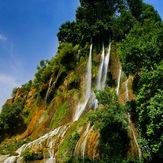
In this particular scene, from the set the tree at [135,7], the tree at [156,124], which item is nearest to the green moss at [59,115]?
the tree at [156,124]

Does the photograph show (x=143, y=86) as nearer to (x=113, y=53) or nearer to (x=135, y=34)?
(x=135, y=34)

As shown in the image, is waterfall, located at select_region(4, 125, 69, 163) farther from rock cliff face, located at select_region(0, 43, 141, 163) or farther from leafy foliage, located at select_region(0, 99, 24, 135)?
leafy foliage, located at select_region(0, 99, 24, 135)

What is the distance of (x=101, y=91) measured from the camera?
20484 millimetres

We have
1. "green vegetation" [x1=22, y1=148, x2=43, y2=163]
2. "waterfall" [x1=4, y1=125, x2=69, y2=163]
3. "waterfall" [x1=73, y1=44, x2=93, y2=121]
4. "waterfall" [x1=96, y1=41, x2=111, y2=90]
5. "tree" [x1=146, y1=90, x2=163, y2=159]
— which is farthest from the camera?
"waterfall" [x1=96, y1=41, x2=111, y2=90]

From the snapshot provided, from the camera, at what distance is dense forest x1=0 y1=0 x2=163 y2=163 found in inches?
724

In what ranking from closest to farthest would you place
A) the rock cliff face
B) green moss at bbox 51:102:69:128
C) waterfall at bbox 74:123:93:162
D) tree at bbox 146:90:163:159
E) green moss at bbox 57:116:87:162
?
tree at bbox 146:90:163:159, waterfall at bbox 74:123:93:162, the rock cliff face, green moss at bbox 57:116:87:162, green moss at bbox 51:102:69:128

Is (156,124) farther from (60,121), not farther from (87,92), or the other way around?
(60,121)

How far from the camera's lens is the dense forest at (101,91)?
18.4m

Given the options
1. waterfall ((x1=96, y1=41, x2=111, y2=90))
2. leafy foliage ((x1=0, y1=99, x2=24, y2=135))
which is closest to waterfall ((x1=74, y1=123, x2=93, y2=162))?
waterfall ((x1=96, y1=41, x2=111, y2=90))

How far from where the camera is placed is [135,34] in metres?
23.9

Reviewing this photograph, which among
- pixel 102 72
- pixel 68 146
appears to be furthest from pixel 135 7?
pixel 68 146

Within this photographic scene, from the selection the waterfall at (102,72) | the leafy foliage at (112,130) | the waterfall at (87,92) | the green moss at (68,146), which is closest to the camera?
the leafy foliage at (112,130)

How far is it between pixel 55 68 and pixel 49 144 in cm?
1408

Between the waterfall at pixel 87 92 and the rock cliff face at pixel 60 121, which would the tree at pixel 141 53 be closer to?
the rock cliff face at pixel 60 121
